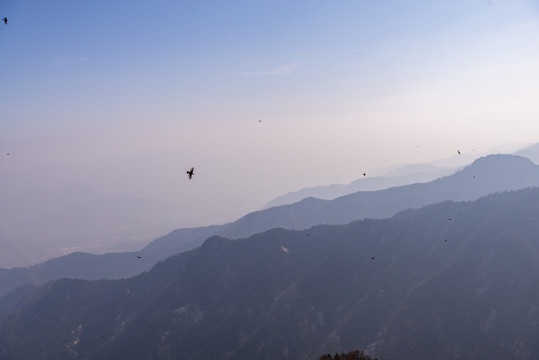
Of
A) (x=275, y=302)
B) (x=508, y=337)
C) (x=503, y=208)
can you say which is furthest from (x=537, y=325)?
(x=275, y=302)

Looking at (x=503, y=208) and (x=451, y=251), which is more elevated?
(x=503, y=208)

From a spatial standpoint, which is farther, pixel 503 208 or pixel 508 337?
pixel 503 208

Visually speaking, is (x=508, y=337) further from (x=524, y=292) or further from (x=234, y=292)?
(x=234, y=292)

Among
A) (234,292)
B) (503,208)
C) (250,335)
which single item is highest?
(503,208)

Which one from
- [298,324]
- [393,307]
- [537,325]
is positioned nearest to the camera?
[537,325]

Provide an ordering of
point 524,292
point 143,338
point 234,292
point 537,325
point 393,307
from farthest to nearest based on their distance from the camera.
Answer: point 234,292
point 143,338
point 393,307
point 524,292
point 537,325

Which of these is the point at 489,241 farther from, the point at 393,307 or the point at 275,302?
the point at 275,302

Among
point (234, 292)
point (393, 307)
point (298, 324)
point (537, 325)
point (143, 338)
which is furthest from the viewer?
point (234, 292)

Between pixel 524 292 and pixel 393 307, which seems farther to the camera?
pixel 393 307

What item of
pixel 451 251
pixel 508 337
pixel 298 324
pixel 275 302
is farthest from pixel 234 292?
pixel 508 337
